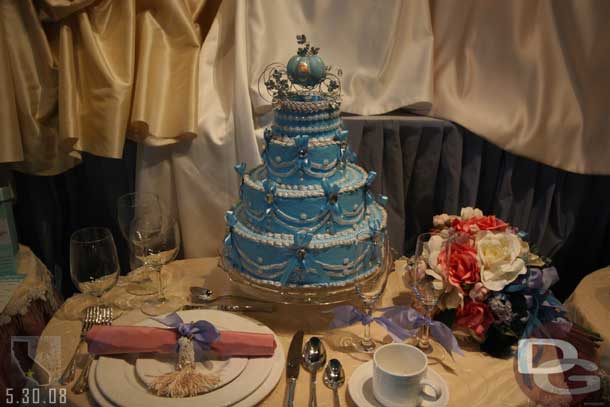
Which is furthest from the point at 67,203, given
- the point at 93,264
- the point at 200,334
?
the point at 200,334

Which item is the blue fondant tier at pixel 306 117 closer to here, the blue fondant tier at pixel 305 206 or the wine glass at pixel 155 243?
the blue fondant tier at pixel 305 206

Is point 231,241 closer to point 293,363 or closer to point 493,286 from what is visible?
point 293,363

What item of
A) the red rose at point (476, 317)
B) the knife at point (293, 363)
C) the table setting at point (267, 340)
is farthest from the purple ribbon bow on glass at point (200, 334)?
the red rose at point (476, 317)

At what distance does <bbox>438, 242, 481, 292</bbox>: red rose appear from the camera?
1.03m

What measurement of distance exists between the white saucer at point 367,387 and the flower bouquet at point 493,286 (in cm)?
16

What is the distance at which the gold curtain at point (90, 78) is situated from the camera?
1.34m

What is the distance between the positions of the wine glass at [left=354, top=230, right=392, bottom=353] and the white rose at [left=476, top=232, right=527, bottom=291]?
0.60 feet

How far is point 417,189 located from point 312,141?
24.7 inches

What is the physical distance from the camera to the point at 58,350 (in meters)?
1.02

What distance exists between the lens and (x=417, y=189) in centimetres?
163

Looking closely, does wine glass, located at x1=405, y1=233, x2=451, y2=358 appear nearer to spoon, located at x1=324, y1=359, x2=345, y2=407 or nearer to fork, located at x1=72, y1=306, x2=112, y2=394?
spoon, located at x1=324, y1=359, x2=345, y2=407

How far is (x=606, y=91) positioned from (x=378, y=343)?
3.19 ft

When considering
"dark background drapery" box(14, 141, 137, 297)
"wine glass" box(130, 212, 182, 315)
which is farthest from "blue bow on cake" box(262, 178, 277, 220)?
"dark background drapery" box(14, 141, 137, 297)

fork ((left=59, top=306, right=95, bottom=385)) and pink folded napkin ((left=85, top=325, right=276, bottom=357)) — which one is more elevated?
pink folded napkin ((left=85, top=325, right=276, bottom=357))
